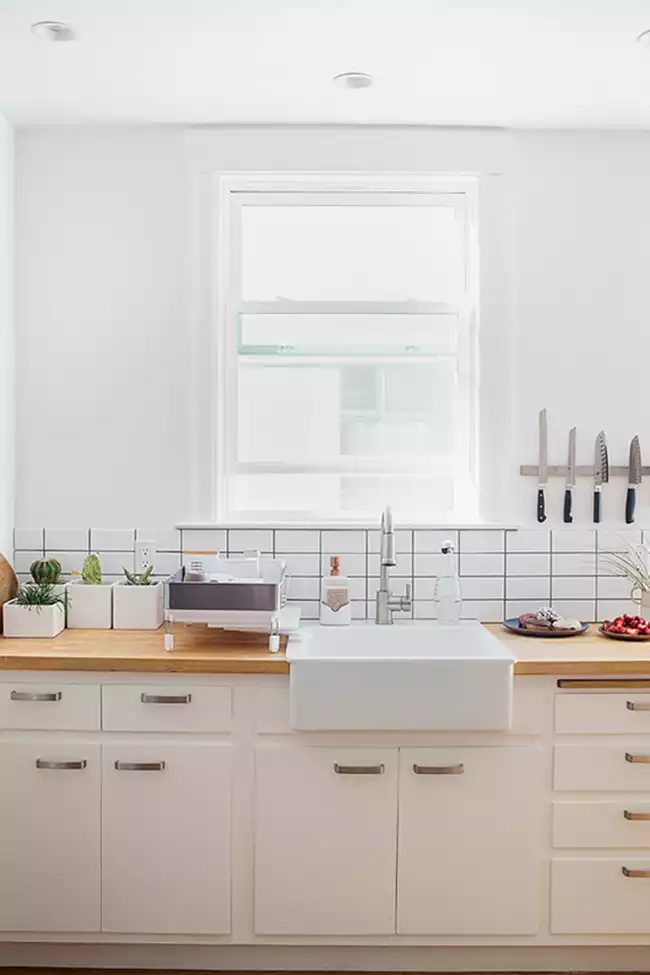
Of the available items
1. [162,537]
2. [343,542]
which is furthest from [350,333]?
[162,537]

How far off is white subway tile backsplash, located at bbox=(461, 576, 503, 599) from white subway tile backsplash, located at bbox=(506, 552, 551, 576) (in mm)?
56

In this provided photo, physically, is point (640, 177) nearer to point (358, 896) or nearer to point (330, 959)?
point (358, 896)

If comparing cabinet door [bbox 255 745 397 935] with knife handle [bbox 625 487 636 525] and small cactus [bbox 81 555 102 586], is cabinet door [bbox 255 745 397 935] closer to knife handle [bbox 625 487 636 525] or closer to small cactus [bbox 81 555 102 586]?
small cactus [bbox 81 555 102 586]

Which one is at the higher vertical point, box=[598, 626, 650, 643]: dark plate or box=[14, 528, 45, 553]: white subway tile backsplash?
box=[14, 528, 45, 553]: white subway tile backsplash

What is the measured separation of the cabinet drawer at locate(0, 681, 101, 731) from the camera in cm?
242

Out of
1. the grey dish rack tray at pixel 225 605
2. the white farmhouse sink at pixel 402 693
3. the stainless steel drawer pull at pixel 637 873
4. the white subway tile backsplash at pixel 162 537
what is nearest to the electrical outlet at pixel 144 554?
the white subway tile backsplash at pixel 162 537

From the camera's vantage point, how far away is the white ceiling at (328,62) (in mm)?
2209

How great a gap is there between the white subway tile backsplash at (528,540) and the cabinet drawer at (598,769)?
0.78 meters

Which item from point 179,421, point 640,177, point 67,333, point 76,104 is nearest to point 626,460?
point 640,177

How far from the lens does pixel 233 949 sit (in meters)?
2.50

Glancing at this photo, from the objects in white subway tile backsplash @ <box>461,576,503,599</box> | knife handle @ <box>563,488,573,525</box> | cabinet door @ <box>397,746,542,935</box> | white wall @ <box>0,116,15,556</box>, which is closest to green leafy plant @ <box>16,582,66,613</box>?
white wall @ <box>0,116,15,556</box>

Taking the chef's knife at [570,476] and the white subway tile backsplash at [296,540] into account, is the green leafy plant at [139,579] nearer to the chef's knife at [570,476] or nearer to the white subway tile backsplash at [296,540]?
the white subway tile backsplash at [296,540]

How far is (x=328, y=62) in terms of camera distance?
2488mm

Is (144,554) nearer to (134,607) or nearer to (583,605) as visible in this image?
(134,607)
